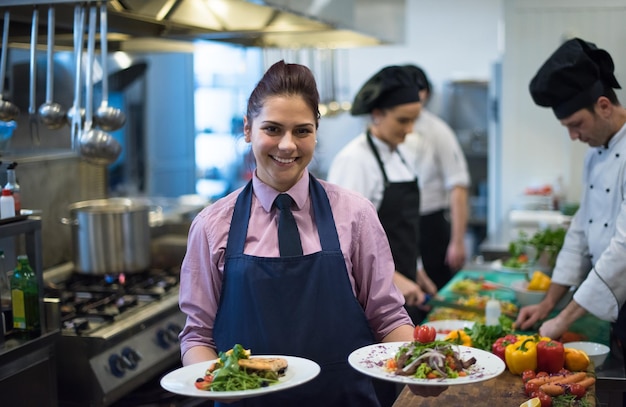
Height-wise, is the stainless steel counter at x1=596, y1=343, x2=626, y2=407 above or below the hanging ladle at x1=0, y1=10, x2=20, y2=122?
below

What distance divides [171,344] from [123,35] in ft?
4.80

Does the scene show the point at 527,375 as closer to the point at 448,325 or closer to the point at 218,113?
the point at 448,325

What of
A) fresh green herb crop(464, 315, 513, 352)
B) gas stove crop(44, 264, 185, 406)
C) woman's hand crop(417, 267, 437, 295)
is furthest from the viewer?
woman's hand crop(417, 267, 437, 295)

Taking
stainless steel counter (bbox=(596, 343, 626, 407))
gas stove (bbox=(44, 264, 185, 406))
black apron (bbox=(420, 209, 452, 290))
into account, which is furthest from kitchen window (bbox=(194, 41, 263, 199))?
stainless steel counter (bbox=(596, 343, 626, 407))

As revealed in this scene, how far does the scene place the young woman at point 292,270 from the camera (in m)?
1.96

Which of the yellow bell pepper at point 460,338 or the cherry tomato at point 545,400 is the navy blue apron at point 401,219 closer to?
the yellow bell pepper at point 460,338

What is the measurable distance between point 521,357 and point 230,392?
1.06 meters

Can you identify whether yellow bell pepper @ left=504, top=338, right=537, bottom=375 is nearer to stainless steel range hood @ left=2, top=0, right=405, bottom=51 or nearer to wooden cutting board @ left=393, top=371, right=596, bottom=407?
wooden cutting board @ left=393, top=371, right=596, bottom=407

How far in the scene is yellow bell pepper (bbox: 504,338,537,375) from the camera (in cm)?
234

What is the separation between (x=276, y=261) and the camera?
6.45 feet

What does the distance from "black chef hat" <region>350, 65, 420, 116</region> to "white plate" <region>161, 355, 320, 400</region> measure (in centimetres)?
163

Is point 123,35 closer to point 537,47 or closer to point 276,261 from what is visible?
point 276,261

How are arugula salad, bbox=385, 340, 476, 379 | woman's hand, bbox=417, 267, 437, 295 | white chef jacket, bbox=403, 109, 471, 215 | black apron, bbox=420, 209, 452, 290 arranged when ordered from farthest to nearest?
black apron, bbox=420, 209, 452, 290 → white chef jacket, bbox=403, 109, 471, 215 → woman's hand, bbox=417, 267, 437, 295 → arugula salad, bbox=385, 340, 476, 379

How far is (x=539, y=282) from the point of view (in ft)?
10.6
